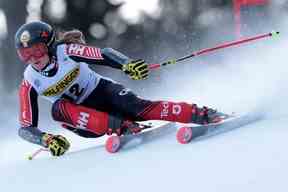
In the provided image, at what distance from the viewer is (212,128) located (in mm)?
3041

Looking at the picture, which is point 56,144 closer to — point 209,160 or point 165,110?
point 165,110

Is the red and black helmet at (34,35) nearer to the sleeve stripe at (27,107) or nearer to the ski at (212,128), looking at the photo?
the sleeve stripe at (27,107)

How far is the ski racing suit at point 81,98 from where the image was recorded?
3.29 m

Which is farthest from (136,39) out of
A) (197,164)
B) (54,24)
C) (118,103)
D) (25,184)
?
(197,164)

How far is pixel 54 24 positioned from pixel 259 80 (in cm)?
307

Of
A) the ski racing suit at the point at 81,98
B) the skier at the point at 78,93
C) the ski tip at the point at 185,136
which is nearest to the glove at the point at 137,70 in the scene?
the skier at the point at 78,93

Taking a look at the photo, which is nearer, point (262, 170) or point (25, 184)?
point (262, 170)

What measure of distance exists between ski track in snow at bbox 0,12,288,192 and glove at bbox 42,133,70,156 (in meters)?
0.10

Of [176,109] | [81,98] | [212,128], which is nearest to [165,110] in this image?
[176,109]

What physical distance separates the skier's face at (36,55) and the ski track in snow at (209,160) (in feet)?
1.81

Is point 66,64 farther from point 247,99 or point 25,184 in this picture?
point 247,99

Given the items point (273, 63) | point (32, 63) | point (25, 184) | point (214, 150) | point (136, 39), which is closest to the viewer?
point (214, 150)

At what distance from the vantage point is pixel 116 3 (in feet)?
21.9

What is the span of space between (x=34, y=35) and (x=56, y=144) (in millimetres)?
605
